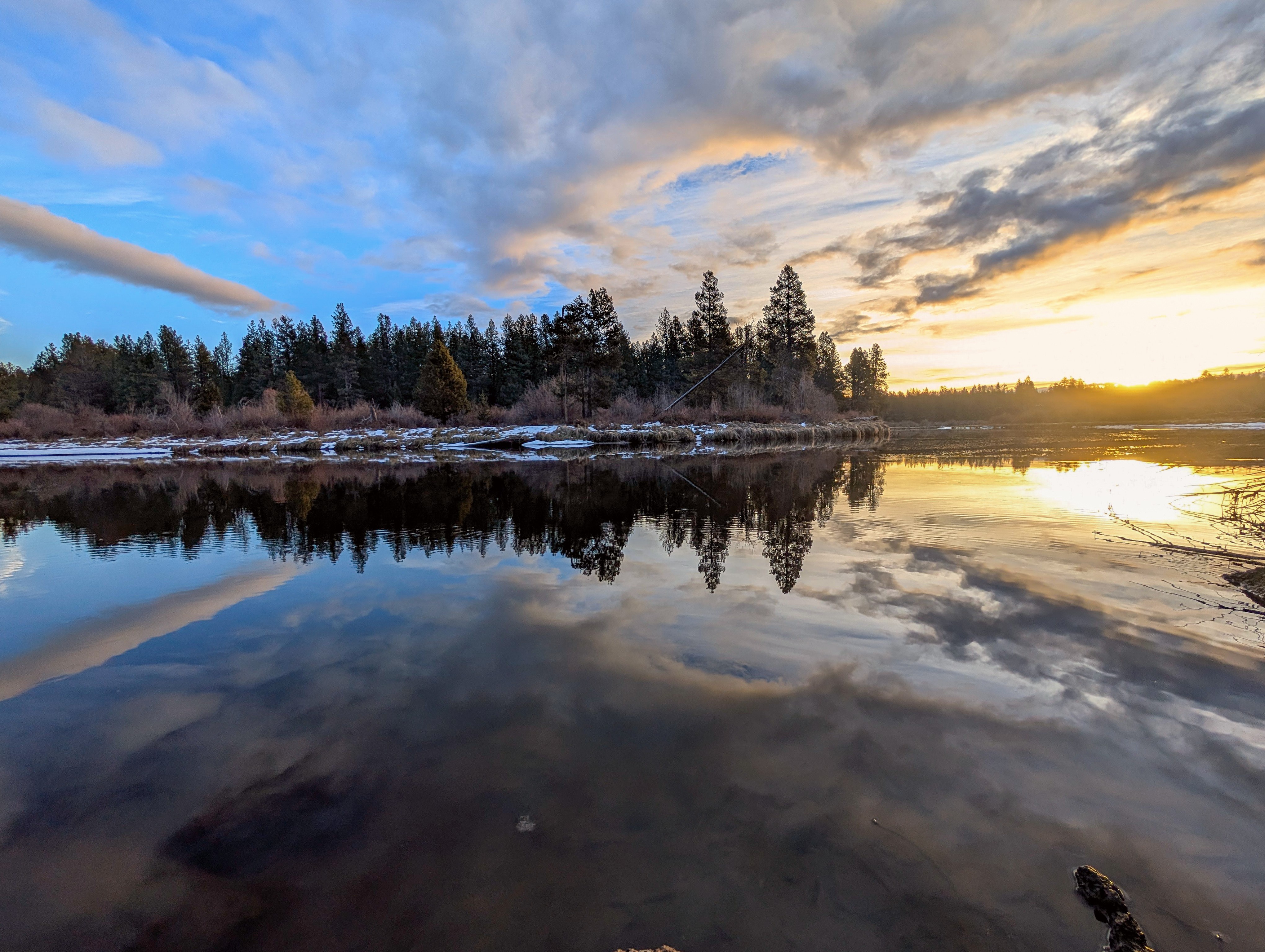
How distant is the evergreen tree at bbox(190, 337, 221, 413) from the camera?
5519 centimetres

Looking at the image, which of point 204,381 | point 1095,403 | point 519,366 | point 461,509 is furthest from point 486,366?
point 1095,403

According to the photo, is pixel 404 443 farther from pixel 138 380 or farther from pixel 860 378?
pixel 860 378

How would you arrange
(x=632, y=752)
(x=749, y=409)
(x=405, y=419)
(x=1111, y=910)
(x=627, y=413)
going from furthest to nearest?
1. (x=749, y=409)
2. (x=405, y=419)
3. (x=627, y=413)
4. (x=632, y=752)
5. (x=1111, y=910)

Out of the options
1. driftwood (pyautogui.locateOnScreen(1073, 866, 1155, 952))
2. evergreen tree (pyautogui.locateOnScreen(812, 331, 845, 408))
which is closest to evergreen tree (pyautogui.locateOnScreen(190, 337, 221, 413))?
driftwood (pyautogui.locateOnScreen(1073, 866, 1155, 952))

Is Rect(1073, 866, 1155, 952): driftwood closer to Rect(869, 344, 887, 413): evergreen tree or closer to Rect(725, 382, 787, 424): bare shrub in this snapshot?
Rect(725, 382, 787, 424): bare shrub

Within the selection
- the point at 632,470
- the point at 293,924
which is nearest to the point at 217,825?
the point at 293,924

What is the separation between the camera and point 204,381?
68.8 metres

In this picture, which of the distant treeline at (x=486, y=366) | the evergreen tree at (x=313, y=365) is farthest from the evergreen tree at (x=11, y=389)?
the evergreen tree at (x=313, y=365)

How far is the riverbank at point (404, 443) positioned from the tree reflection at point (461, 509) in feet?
37.9

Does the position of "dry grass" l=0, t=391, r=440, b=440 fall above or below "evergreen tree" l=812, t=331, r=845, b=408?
below

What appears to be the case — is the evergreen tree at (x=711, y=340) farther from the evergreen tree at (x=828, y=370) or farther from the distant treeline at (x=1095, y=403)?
the distant treeline at (x=1095, y=403)

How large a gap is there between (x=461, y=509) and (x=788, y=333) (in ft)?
163

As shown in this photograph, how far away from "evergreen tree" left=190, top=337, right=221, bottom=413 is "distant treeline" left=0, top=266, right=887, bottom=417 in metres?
0.22

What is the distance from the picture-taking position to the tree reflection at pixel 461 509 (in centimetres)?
911
